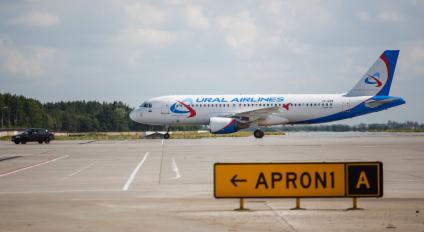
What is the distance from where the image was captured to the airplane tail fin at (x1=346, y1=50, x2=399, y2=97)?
60.9 m

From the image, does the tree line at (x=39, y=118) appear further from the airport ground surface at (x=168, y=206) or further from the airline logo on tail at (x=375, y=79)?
the airport ground surface at (x=168, y=206)

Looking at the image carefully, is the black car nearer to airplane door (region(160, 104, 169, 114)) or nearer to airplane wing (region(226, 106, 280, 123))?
airplane door (region(160, 104, 169, 114))

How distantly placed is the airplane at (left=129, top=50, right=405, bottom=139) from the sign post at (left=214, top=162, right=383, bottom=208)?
4517cm

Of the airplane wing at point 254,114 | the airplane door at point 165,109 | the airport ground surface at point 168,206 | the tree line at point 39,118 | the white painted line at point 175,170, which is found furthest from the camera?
the tree line at point 39,118

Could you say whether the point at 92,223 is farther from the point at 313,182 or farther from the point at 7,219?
the point at 313,182

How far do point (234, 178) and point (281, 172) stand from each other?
0.99 metres

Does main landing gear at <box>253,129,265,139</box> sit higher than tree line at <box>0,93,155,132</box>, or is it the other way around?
tree line at <box>0,93,155,132</box>

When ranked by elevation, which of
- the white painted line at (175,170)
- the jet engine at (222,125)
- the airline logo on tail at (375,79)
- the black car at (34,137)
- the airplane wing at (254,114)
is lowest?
the white painted line at (175,170)

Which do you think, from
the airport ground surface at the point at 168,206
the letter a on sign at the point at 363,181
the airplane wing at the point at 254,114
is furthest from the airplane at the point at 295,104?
the letter a on sign at the point at 363,181

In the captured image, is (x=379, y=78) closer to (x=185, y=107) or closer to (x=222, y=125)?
(x=222, y=125)

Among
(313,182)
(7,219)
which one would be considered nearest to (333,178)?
(313,182)

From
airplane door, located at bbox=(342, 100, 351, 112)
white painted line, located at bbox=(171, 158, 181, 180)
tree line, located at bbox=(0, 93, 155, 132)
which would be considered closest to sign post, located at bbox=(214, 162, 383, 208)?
white painted line, located at bbox=(171, 158, 181, 180)

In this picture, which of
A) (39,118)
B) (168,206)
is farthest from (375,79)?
(39,118)

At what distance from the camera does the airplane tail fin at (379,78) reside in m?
60.9
